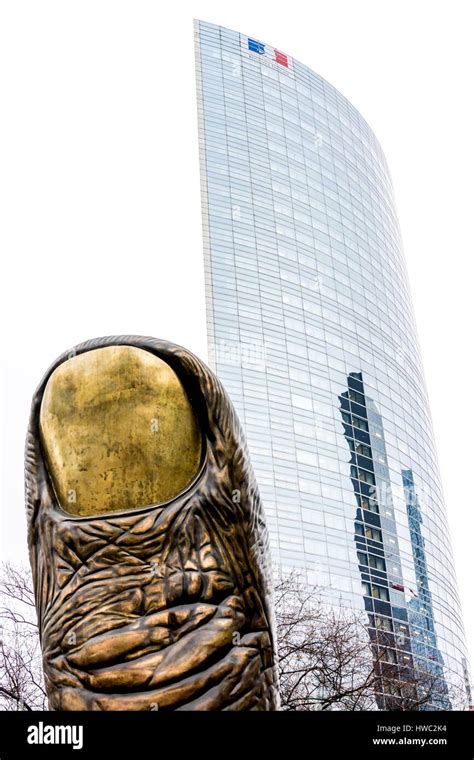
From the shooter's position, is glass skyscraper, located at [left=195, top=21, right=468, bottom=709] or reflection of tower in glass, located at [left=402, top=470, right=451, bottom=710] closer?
glass skyscraper, located at [left=195, top=21, right=468, bottom=709]

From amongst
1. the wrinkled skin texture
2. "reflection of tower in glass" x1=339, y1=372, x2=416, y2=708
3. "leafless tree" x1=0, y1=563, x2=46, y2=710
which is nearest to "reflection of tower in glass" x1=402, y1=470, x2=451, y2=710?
"reflection of tower in glass" x1=339, y1=372, x2=416, y2=708

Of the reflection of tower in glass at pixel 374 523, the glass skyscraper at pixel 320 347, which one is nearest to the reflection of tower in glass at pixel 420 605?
the glass skyscraper at pixel 320 347

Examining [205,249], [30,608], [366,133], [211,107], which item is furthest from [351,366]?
[30,608]

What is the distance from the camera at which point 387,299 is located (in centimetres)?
6844

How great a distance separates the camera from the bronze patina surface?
2.46 meters

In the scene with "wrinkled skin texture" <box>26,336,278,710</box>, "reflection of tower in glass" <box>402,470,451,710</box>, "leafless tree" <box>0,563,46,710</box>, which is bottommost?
"wrinkled skin texture" <box>26,336,278,710</box>

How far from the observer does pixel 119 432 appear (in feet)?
8.07

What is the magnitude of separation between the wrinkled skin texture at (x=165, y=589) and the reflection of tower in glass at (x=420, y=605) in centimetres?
5228

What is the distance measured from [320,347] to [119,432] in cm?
5498

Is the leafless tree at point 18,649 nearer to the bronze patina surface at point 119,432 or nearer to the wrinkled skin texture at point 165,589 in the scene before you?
the wrinkled skin texture at point 165,589

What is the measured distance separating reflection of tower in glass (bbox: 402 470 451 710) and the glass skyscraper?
192 millimetres

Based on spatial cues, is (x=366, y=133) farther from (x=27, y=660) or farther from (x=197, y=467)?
(x=197, y=467)

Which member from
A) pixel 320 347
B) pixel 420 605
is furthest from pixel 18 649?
pixel 420 605

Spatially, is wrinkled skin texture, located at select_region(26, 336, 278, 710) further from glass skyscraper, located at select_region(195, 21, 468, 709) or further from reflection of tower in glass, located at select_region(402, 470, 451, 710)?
reflection of tower in glass, located at select_region(402, 470, 451, 710)
